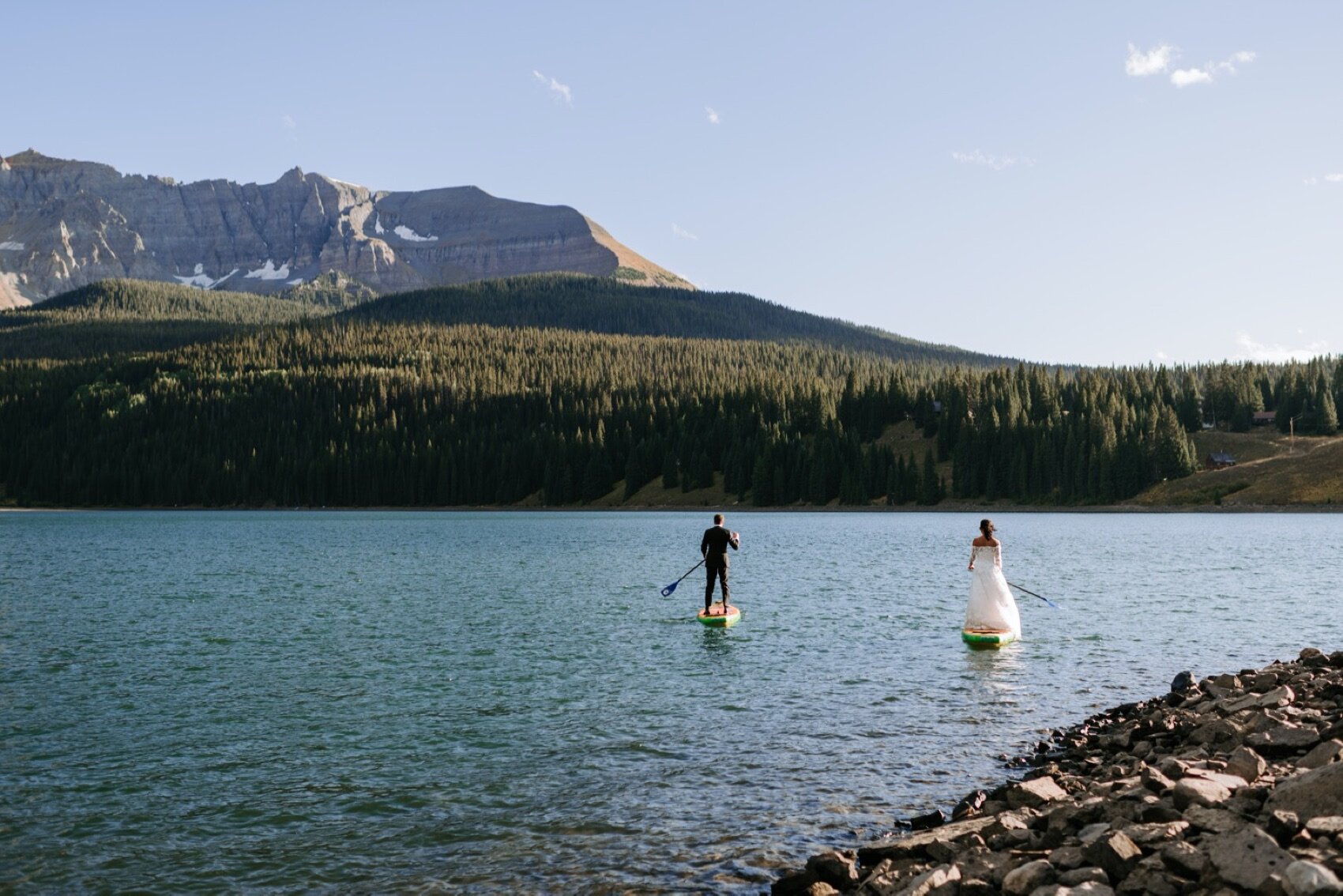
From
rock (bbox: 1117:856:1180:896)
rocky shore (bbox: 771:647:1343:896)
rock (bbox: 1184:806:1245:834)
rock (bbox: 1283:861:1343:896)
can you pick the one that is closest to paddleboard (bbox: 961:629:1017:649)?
Result: rocky shore (bbox: 771:647:1343:896)

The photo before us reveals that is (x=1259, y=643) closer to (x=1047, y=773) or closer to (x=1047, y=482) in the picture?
(x=1047, y=773)

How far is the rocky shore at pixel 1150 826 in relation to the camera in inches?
434

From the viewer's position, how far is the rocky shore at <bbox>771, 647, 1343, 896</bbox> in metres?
11.0

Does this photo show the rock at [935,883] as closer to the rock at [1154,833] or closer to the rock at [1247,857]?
the rock at [1154,833]

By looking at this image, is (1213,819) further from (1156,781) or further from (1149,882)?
(1156,781)

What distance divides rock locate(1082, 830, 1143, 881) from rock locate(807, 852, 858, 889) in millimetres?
2995

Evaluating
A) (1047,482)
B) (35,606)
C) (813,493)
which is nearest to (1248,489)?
(1047,482)

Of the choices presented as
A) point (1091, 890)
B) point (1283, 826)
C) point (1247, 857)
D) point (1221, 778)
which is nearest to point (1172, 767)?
point (1221, 778)

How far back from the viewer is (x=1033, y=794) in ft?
51.9

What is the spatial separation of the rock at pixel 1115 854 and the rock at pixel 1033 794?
3697mm

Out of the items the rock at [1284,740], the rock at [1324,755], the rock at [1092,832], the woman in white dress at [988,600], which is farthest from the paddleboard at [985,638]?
the rock at [1092,832]

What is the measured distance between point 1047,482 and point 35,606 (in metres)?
169

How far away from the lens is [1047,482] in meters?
188

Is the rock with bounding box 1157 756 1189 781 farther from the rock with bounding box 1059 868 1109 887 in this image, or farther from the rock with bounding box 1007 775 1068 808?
the rock with bounding box 1059 868 1109 887
